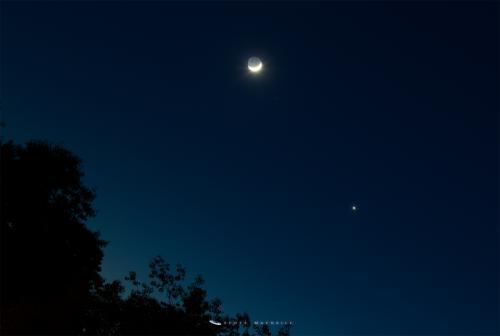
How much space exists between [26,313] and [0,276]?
103 inches

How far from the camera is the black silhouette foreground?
75.5 ft

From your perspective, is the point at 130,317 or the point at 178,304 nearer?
the point at 130,317

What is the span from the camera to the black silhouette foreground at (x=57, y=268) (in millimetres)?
23016

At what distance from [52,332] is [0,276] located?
4709 millimetres

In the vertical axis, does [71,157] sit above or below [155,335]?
above

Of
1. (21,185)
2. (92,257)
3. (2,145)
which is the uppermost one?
(2,145)

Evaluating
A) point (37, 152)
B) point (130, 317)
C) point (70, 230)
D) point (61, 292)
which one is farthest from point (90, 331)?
point (37, 152)

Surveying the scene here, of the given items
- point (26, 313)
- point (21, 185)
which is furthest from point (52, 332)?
point (21, 185)

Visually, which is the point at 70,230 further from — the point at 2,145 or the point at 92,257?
the point at 2,145

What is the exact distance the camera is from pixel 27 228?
2394cm

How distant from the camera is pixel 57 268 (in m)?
24.3

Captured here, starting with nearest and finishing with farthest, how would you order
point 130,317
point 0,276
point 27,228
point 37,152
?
point 0,276
point 27,228
point 37,152
point 130,317

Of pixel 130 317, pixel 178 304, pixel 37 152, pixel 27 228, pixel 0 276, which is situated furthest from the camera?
pixel 178 304

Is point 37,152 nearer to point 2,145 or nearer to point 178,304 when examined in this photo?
point 2,145
